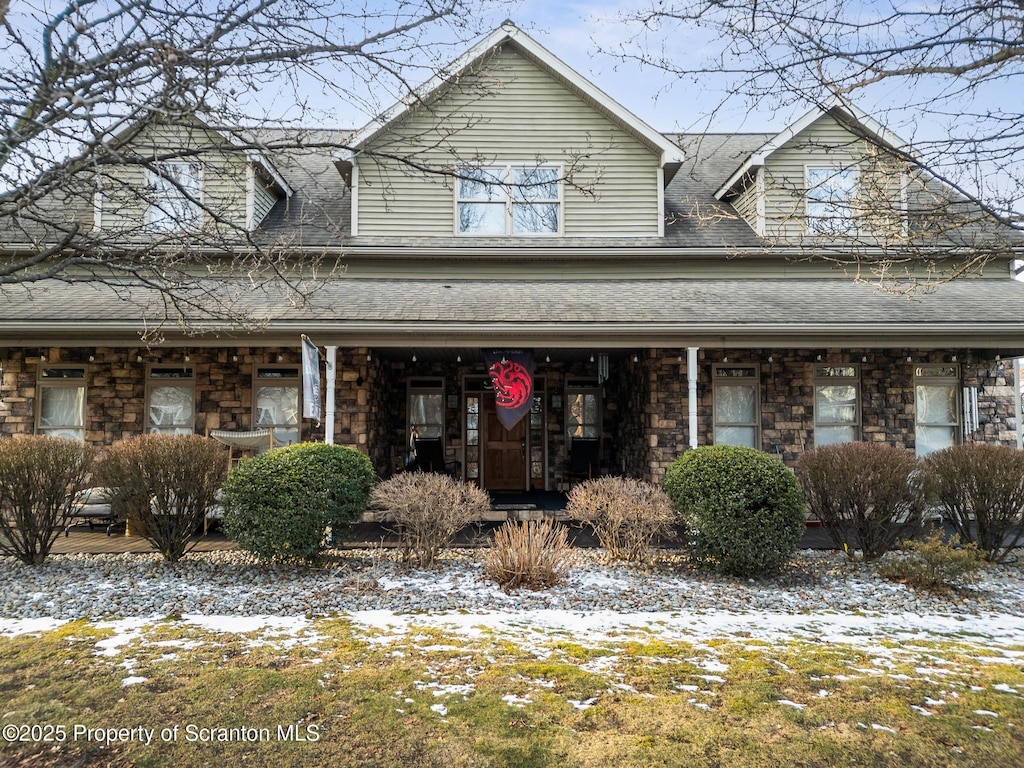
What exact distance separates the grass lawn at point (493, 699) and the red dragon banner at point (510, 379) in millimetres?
4590

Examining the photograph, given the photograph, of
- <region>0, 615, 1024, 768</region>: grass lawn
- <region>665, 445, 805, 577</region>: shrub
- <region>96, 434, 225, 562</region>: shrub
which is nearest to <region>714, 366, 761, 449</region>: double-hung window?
<region>665, 445, 805, 577</region>: shrub

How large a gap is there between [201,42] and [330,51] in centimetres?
70

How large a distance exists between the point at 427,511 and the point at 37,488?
12.1 feet

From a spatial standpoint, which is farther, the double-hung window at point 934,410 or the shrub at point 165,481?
the double-hung window at point 934,410

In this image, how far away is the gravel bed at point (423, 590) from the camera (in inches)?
211

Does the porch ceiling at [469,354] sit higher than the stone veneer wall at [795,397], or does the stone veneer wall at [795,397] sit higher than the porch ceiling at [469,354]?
the porch ceiling at [469,354]

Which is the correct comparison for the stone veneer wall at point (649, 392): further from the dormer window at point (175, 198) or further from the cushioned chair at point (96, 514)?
the dormer window at point (175, 198)

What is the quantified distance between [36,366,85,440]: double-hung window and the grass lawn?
6221mm

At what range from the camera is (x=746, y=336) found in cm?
839

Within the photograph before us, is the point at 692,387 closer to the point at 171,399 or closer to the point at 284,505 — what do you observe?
the point at 284,505

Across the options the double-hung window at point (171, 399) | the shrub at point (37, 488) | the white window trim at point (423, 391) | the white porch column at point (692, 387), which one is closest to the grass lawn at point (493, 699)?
the shrub at point (37, 488)

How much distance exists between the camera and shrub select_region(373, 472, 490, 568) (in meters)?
6.48

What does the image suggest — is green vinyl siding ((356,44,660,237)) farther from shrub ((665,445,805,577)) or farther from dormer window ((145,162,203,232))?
shrub ((665,445,805,577))

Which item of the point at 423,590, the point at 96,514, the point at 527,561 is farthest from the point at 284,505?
the point at 96,514
